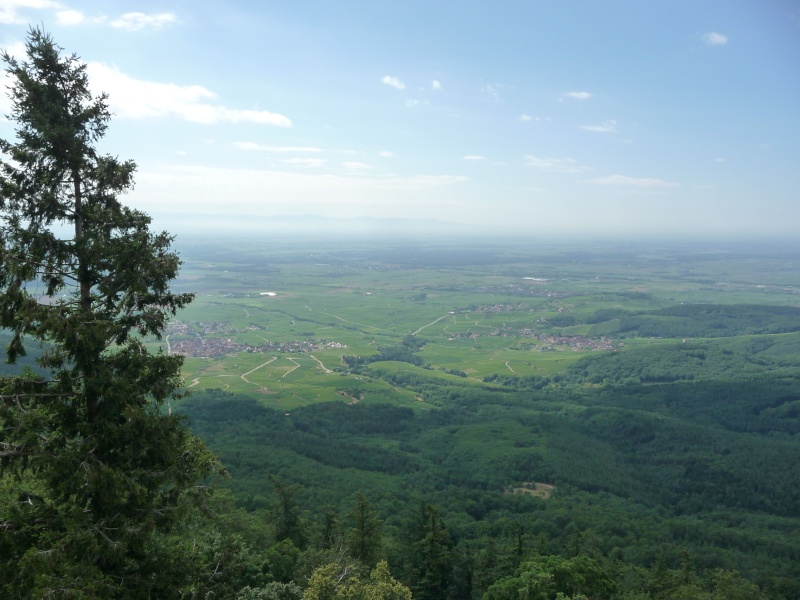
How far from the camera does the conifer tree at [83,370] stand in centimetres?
811

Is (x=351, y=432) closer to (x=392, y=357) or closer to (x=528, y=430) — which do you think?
(x=528, y=430)

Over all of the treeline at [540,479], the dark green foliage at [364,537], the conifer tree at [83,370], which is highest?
the conifer tree at [83,370]

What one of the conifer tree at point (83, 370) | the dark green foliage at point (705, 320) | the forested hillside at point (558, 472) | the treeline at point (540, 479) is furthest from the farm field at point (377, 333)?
the conifer tree at point (83, 370)

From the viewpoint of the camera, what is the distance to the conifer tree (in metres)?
8.11

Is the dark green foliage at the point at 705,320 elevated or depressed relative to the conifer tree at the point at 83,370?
depressed

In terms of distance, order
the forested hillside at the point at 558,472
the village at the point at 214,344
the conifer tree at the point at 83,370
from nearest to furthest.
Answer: the conifer tree at the point at 83,370, the forested hillside at the point at 558,472, the village at the point at 214,344

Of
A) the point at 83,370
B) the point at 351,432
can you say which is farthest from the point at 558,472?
the point at 83,370

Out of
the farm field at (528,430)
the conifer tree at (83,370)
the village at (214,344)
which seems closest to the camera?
the conifer tree at (83,370)

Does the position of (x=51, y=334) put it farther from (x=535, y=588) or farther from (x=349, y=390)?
(x=349, y=390)

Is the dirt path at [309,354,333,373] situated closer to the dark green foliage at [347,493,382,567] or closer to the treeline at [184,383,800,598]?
the treeline at [184,383,800,598]

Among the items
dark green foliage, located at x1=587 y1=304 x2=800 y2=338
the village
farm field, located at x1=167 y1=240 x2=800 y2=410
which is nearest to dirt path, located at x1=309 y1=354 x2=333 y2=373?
farm field, located at x1=167 y1=240 x2=800 y2=410

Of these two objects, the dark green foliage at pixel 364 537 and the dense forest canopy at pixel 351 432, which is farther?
the dark green foliage at pixel 364 537

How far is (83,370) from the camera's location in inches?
342

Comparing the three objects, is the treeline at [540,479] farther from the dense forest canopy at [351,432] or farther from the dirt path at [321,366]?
the dirt path at [321,366]
